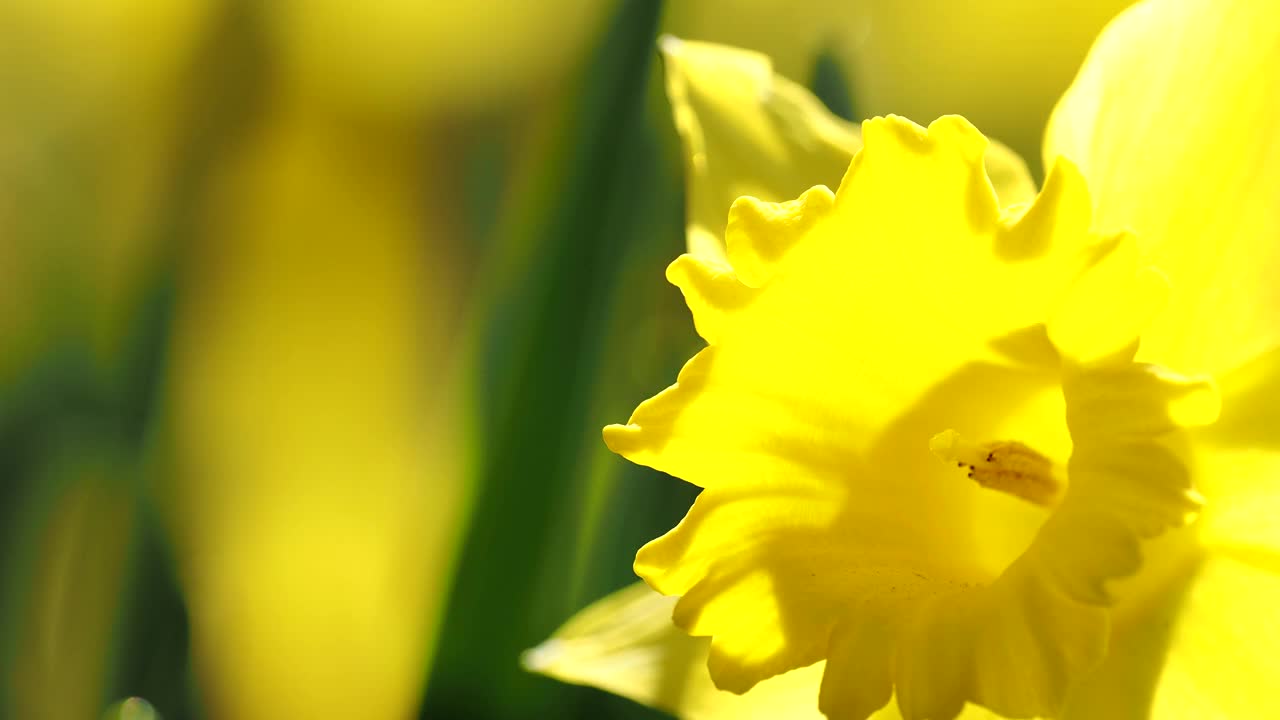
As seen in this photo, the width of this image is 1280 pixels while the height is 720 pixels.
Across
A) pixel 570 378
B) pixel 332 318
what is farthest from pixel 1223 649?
pixel 332 318

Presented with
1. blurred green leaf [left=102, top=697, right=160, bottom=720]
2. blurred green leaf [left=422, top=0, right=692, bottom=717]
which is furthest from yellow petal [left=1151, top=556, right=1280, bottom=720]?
blurred green leaf [left=102, top=697, right=160, bottom=720]

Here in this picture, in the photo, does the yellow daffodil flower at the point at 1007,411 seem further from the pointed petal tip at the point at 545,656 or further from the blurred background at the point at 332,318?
the blurred background at the point at 332,318

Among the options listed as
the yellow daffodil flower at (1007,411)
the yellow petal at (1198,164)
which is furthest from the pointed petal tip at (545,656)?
the yellow petal at (1198,164)

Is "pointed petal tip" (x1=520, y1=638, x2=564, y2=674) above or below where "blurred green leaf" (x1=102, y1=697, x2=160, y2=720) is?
above

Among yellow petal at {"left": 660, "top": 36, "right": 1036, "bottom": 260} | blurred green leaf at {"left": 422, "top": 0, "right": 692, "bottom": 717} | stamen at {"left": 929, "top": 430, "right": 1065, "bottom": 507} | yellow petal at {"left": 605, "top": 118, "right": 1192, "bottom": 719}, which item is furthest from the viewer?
blurred green leaf at {"left": 422, "top": 0, "right": 692, "bottom": 717}

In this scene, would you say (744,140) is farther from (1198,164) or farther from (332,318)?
(332,318)

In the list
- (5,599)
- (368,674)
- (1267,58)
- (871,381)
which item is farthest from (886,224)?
(5,599)

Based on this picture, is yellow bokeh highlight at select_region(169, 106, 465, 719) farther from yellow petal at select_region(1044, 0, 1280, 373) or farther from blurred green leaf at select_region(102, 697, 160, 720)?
yellow petal at select_region(1044, 0, 1280, 373)

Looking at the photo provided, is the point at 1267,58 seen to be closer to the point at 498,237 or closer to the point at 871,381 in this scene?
the point at 871,381
